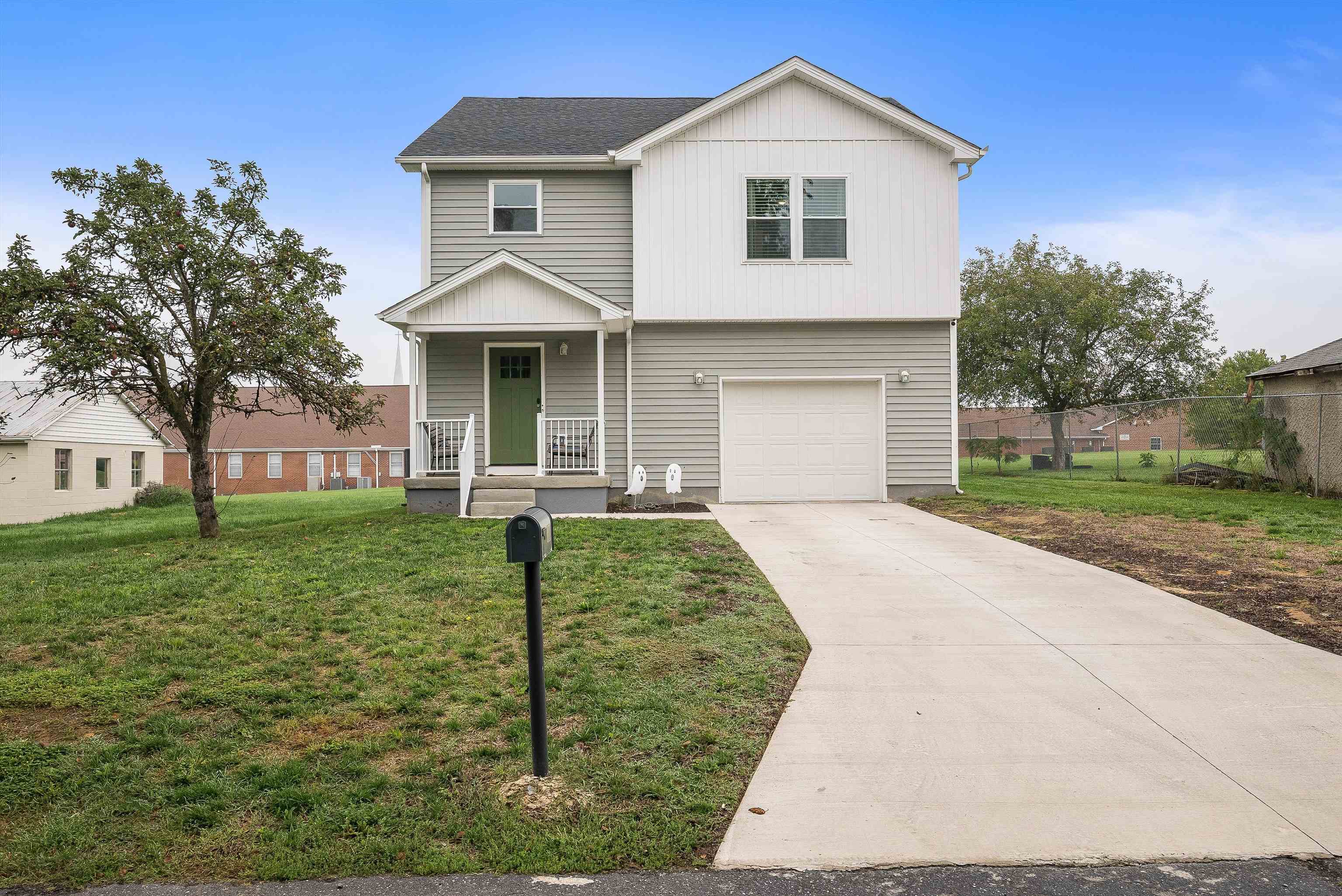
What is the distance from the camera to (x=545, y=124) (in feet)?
53.3

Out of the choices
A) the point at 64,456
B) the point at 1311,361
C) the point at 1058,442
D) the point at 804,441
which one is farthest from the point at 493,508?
the point at 1058,442

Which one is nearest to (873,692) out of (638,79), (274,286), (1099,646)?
(1099,646)

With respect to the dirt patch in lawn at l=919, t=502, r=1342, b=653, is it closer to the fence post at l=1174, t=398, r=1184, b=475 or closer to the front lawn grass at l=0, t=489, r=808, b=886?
the front lawn grass at l=0, t=489, r=808, b=886

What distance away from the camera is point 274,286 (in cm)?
1138

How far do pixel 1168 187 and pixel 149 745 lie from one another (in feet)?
73.5

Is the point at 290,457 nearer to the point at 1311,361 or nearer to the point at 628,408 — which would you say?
the point at 628,408

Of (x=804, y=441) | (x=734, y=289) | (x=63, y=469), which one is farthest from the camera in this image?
(x=63, y=469)

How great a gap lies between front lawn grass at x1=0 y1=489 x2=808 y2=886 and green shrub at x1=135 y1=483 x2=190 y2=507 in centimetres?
2058

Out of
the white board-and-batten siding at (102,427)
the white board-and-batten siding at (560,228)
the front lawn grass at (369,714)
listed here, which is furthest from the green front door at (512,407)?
the white board-and-batten siding at (102,427)

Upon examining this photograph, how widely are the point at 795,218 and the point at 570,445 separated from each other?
5633mm

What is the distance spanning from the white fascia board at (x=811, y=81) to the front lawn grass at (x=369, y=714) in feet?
29.1

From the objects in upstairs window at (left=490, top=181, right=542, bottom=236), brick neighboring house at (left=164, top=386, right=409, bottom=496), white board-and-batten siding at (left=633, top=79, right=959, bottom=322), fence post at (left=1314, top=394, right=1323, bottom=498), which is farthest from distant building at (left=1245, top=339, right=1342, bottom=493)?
brick neighboring house at (left=164, top=386, right=409, bottom=496)

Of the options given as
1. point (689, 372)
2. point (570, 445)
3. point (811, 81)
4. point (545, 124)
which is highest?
point (811, 81)

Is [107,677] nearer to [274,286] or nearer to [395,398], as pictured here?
[274,286]
